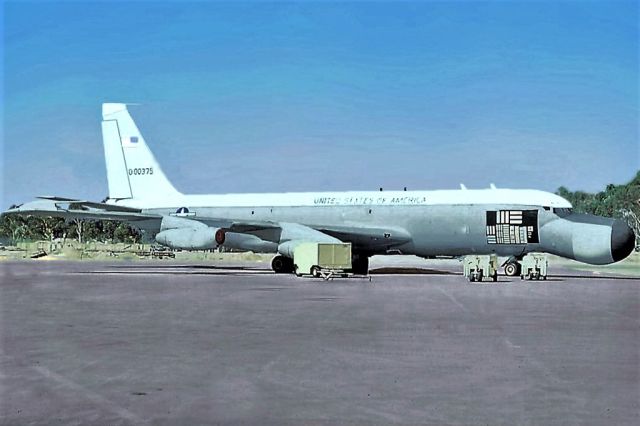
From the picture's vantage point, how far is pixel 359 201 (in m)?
42.6

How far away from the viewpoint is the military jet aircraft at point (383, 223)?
3706 centimetres

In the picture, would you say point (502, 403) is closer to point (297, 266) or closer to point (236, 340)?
point (236, 340)

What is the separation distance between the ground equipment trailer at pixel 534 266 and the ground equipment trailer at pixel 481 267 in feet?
6.82

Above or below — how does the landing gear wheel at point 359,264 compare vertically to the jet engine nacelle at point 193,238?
below

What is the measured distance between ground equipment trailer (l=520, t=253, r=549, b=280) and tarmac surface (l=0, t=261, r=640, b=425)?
13.4 m

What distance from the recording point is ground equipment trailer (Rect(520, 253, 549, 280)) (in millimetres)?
36156

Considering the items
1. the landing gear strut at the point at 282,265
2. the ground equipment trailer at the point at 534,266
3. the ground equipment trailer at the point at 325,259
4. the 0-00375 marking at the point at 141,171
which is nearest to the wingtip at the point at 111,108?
the 0-00375 marking at the point at 141,171

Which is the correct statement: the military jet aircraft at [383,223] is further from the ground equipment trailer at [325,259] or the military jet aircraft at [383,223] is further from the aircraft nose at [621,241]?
the ground equipment trailer at [325,259]

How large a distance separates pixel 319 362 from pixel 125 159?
42355mm

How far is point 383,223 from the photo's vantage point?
41281 millimetres

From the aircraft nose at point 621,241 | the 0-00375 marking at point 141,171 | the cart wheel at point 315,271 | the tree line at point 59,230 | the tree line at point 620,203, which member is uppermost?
the tree line at point 620,203

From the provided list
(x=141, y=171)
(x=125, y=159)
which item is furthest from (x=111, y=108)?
(x=141, y=171)

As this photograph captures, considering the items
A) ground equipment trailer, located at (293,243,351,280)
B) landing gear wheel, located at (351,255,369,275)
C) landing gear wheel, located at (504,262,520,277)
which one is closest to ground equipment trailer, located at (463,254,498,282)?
landing gear wheel, located at (504,262,520,277)

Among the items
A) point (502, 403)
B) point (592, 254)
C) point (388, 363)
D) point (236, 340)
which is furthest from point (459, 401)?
point (592, 254)
